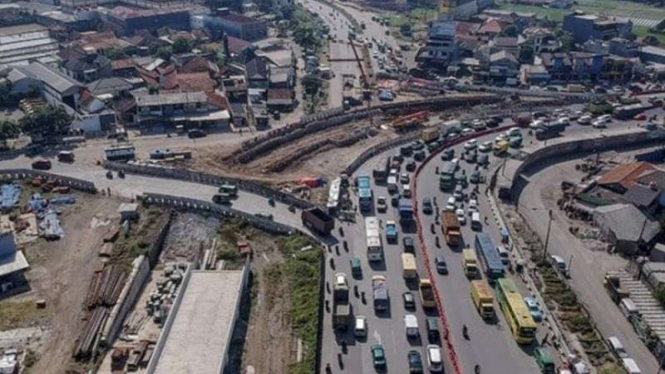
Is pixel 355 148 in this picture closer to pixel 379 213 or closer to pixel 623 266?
pixel 379 213

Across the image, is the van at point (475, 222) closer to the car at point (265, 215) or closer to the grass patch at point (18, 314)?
the car at point (265, 215)

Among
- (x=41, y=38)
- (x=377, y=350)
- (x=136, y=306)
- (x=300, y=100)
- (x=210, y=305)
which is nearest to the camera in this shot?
(x=377, y=350)

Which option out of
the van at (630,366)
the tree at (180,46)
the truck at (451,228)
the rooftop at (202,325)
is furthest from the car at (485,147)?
the tree at (180,46)

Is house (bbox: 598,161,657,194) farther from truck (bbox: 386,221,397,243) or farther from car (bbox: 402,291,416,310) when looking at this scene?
car (bbox: 402,291,416,310)

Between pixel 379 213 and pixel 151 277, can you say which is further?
pixel 379 213

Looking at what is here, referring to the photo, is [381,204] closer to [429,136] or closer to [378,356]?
[429,136]

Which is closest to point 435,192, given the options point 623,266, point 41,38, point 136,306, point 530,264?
point 530,264

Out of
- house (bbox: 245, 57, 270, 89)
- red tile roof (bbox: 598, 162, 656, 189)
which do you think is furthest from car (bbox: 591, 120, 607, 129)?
house (bbox: 245, 57, 270, 89)
